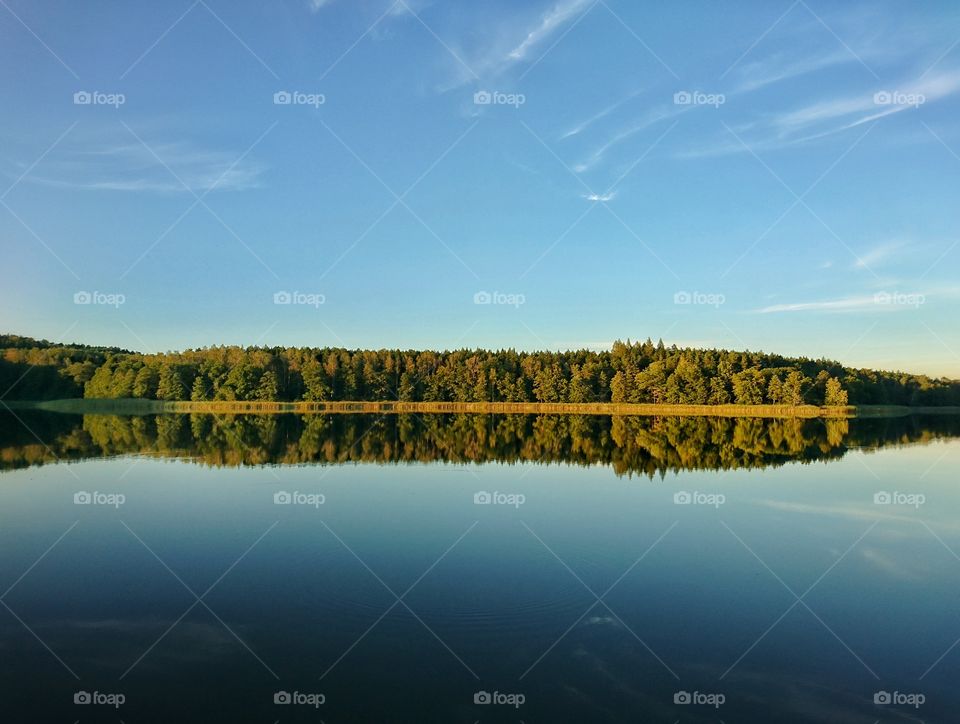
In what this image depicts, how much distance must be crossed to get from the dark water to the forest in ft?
276

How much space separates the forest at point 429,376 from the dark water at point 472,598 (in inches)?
3308

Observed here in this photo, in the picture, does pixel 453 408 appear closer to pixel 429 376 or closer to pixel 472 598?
pixel 429 376

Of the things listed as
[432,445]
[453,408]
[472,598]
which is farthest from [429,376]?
[472,598]

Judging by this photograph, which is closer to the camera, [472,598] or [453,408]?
[472,598]

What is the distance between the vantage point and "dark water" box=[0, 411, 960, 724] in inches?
339

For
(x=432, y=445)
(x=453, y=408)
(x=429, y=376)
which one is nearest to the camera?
(x=432, y=445)

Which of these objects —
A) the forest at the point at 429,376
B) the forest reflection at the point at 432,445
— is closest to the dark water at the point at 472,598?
the forest reflection at the point at 432,445

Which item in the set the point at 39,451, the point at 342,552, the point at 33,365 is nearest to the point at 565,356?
the point at 33,365

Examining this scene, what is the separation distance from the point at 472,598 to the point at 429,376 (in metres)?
108

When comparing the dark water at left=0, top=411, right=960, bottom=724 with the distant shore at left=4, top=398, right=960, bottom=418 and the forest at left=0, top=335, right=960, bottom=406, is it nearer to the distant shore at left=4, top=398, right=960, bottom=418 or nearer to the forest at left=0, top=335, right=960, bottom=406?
the distant shore at left=4, top=398, right=960, bottom=418

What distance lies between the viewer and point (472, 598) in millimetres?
11984

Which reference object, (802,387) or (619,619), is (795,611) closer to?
(619,619)

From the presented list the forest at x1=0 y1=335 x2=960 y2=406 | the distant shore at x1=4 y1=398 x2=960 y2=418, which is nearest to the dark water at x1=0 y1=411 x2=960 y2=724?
the distant shore at x1=4 y1=398 x2=960 y2=418

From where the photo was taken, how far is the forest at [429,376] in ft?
346
